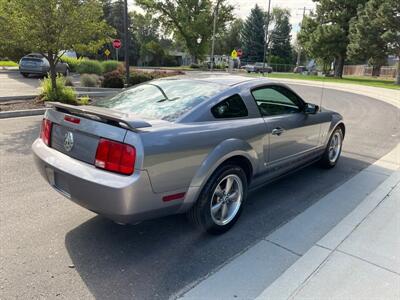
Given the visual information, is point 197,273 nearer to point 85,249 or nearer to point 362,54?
point 85,249

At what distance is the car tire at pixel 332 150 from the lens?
5393 mm

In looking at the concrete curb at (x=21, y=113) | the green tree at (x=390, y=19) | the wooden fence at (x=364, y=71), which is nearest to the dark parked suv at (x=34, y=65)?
the concrete curb at (x=21, y=113)

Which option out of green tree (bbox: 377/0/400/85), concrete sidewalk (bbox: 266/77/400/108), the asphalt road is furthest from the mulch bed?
green tree (bbox: 377/0/400/85)

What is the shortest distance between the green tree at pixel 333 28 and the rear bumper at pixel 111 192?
42.1 m

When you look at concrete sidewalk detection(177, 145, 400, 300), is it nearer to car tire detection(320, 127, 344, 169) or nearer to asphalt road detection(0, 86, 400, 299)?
asphalt road detection(0, 86, 400, 299)

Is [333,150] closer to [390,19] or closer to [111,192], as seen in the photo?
[111,192]

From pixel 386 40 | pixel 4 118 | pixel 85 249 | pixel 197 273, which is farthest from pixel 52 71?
pixel 386 40

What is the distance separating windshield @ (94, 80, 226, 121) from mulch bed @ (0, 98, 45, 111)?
23.4 ft

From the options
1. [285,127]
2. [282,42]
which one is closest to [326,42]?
[285,127]

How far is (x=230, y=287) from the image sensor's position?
2.66m

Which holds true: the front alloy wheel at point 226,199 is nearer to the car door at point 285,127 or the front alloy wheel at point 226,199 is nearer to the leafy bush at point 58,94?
the car door at point 285,127

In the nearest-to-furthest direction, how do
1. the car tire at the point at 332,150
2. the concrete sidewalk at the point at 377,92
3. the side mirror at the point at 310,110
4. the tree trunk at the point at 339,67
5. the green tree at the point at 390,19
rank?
the side mirror at the point at 310,110 → the car tire at the point at 332,150 → the concrete sidewalk at the point at 377,92 → the green tree at the point at 390,19 → the tree trunk at the point at 339,67

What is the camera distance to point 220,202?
11.4ft

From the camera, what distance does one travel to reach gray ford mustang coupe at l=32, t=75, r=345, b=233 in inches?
106
